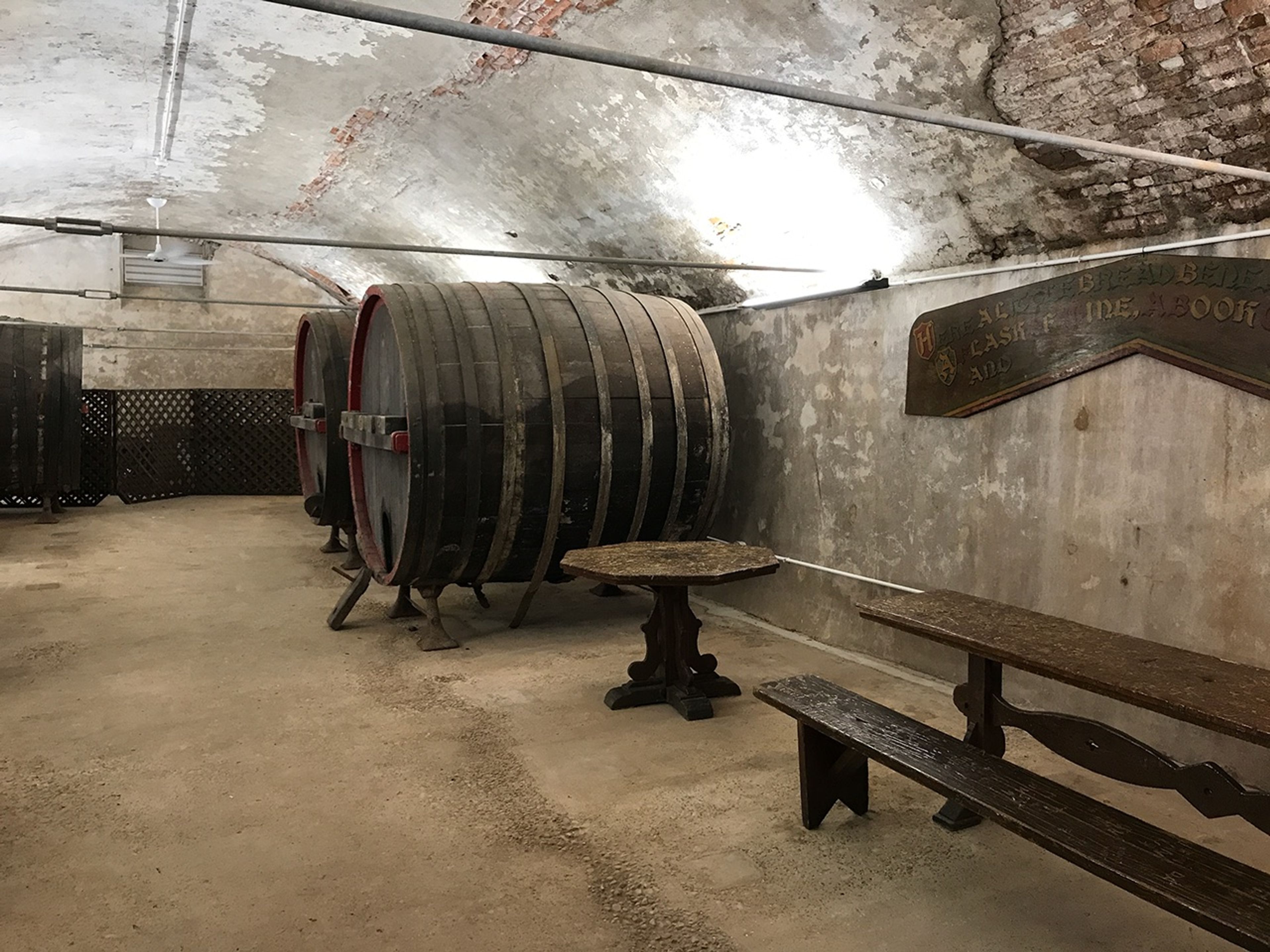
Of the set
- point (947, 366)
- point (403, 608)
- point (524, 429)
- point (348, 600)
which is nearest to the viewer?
point (947, 366)

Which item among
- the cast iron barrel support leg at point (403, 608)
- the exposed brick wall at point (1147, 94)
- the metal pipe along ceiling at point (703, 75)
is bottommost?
the cast iron barrel support leg at point (403, 608)

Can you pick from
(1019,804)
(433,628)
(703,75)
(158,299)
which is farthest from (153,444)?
(1019,804)

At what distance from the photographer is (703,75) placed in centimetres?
193

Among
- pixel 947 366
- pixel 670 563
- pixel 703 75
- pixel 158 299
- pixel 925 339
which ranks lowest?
pixel 670 563

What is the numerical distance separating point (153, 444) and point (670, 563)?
744 centimetres

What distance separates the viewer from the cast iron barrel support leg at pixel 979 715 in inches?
95.6

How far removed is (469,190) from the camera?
5871 mm

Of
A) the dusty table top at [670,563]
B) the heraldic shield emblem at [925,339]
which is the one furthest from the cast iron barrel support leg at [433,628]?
the heraldic shield emblem at [925,339]

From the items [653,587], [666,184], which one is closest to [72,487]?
[666,184]

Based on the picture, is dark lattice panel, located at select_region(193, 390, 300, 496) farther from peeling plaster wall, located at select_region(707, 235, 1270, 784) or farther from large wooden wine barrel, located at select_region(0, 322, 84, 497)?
peeling plaster wall, located at select_region(707, 235, 1270, 784)

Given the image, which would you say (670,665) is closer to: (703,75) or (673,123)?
(703,75)

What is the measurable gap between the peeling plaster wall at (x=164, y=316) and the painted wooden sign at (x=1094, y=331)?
895 centimetres

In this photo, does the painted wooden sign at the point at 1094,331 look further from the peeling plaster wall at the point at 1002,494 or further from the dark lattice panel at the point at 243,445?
the dark lattice panel at the point at 243,445

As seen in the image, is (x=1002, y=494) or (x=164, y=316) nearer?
(x=1002, y=494)
